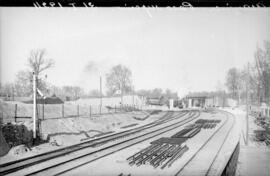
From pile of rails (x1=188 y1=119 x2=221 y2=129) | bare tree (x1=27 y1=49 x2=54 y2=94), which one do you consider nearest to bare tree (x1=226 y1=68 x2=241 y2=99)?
pile of rails (x1=188 y1=119 x2=221 y2=129)

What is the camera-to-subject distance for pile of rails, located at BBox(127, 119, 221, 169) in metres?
6.81

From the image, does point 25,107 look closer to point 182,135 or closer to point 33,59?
point 33,59

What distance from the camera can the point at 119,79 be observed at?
27.0 feet

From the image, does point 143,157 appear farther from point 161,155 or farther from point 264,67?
point 264,67

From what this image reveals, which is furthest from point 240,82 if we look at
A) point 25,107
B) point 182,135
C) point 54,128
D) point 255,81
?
point 25,107

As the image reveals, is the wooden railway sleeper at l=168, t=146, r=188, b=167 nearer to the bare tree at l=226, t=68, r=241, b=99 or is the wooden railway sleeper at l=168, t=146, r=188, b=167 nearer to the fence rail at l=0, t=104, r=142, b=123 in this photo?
the bare tree at l=226, t=68, r=241, b=99

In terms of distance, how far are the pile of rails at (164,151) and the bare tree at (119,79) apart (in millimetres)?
2207

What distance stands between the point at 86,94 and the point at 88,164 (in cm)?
327

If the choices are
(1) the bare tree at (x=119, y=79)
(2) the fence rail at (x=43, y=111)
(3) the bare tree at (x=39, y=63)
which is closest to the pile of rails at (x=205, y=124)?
(2) the fence rail at (x=43, y=111)

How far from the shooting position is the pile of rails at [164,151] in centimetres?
681

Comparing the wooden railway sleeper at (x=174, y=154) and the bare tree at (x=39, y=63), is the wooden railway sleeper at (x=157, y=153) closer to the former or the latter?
the wooden railway sleeper at (x=174, y=154)

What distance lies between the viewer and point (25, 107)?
1151 cm

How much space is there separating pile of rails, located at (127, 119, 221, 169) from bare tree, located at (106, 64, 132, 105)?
2.21 meters

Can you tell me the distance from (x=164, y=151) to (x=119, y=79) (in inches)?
112
